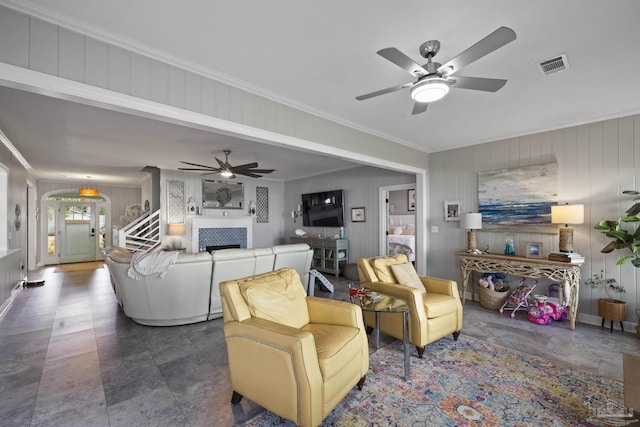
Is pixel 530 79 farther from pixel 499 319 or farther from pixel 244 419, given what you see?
pixel 244 419

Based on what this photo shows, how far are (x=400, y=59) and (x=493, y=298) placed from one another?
3763 millimetres

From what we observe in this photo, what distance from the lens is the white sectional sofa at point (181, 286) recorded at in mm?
3330

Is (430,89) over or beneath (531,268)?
over

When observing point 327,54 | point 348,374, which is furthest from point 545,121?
point 348,374

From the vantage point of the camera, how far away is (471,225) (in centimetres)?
433

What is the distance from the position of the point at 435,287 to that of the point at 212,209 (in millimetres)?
6045

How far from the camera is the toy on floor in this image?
3590mm

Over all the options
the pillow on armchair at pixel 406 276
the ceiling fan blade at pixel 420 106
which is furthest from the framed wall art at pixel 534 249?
the ceiling fan blade at pixel 420 106

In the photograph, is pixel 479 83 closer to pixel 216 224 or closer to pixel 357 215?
pixel 357 215

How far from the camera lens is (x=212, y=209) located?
7520mm

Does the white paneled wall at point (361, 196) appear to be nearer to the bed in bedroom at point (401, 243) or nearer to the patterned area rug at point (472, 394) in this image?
the bed in bedroom at point (401, 243)

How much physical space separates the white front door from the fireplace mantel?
15.9ft

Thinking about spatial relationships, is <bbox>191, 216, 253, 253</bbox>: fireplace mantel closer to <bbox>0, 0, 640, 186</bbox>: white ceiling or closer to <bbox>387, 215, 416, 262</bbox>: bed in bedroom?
<bbox>0, 0, 640, 186</bbox>: white ceiling

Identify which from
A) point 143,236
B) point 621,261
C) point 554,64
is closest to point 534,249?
point 621,261
